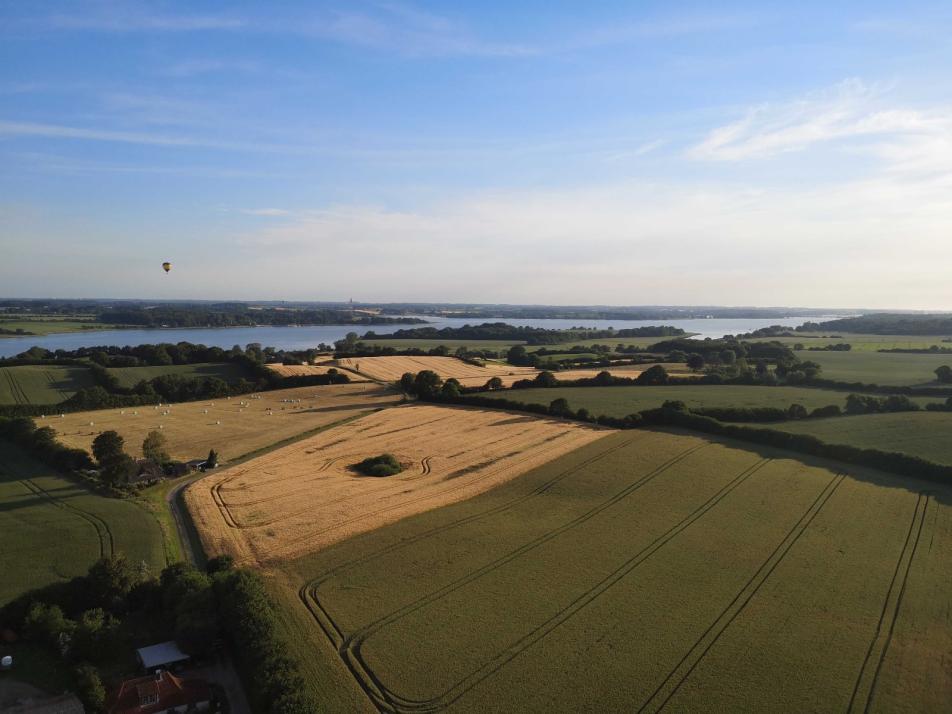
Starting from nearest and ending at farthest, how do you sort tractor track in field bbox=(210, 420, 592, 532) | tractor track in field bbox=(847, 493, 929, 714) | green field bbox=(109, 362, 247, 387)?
tractor track in field bbox=(847, 493, 929, 714), tractor track in field bbox=(210, 420, 592, 532), green field bbox=(109, 362, 247, 387)

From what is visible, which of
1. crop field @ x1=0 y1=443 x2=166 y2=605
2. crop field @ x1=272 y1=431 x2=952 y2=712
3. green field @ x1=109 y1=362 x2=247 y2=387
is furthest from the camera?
green field @ x1=109 y1=362 x2=247 y2=387

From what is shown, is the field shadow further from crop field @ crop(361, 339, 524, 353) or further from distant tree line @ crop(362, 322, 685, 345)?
distant tree line @ crop(362, 322, 685, 345)

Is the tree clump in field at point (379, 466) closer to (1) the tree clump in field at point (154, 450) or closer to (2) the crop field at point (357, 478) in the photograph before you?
(2) the crop field at point (357, 478)

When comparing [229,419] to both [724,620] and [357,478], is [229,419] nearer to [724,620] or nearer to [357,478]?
[357,478]

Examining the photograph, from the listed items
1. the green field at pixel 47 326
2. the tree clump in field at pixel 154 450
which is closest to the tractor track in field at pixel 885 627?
the tree clump in field at pixel 154 450

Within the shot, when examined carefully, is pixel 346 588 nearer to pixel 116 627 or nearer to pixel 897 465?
pixel 116 627

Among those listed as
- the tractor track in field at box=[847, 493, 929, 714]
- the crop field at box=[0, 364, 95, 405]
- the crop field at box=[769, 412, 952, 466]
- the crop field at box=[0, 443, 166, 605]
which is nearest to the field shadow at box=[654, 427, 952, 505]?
the crop field at box=[769, 412, 952, 466]
